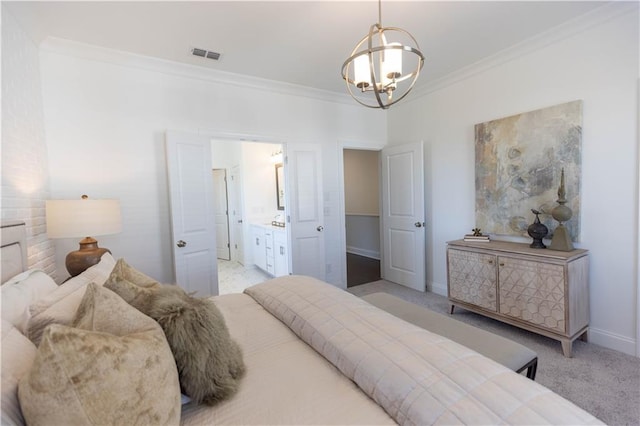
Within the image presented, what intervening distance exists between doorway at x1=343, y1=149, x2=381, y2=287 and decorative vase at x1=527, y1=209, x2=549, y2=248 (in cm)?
334

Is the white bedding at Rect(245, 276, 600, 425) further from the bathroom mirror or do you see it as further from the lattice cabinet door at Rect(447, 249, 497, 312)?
the bathroom mirror

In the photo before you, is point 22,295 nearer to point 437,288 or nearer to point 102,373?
point 102,373

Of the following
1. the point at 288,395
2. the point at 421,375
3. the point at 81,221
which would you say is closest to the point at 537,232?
the point at 421,375

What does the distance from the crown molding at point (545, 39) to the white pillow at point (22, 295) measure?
13.0ft

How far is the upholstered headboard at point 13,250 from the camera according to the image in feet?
4.94

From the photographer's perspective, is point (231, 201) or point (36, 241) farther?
point (231, 201)

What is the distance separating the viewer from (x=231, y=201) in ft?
19.8

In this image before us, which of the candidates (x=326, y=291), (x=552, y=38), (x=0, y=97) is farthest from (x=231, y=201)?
(x=552, y=38)

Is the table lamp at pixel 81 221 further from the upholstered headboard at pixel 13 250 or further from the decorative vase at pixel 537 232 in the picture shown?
the decorative vase at pixel 537 232

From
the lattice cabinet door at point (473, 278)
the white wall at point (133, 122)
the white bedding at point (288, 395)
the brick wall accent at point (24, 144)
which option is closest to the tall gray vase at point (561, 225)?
the lattice cabinet door at point (473, 278)

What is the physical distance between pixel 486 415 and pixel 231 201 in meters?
5.79

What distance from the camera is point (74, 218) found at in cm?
203

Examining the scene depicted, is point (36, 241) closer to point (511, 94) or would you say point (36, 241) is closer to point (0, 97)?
point (0, 97)

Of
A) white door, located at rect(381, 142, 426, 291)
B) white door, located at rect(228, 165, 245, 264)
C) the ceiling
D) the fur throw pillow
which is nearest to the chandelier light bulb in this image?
the ceiling
